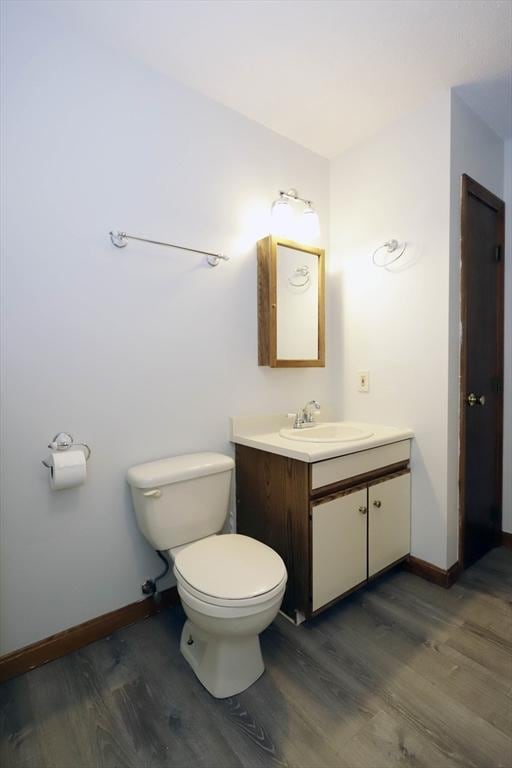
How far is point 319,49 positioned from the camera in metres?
1.51

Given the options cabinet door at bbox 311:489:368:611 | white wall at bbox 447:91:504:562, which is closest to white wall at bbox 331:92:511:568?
white wall at bbox 447:91:504:562

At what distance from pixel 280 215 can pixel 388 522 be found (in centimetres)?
164

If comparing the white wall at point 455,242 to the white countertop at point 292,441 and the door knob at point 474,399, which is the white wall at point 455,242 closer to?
the door knob at point 474,399

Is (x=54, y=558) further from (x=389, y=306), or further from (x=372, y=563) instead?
(x=389, y=306)

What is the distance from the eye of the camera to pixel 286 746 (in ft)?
3.54

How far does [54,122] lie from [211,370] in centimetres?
112

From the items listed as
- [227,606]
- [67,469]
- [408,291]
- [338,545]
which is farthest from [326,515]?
[408,291]

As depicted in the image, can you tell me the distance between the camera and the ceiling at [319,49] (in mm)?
1347

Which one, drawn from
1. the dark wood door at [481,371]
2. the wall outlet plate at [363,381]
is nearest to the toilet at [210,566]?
the wall outlet plate at [363,381]

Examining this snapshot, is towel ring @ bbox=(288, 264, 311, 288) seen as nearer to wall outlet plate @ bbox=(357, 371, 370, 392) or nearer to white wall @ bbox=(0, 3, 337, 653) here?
white wall @ bbox=(0, 3, 337, 653)

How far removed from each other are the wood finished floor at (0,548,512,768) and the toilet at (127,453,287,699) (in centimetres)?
7

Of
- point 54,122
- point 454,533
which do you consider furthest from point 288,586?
point 54,122

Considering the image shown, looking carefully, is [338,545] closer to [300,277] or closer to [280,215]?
[300,277]

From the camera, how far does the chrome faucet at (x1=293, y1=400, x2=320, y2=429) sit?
2025 mm
